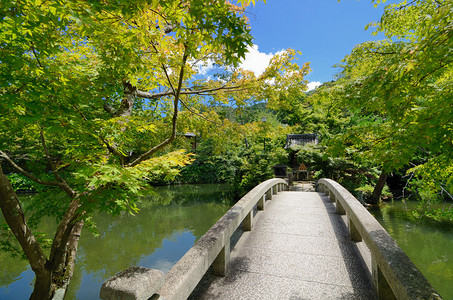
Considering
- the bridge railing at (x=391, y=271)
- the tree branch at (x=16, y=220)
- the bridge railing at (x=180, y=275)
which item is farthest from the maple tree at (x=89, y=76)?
the bridge railing at (x=391, y=271)

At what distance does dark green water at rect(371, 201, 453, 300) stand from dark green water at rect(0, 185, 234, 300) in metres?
9.22

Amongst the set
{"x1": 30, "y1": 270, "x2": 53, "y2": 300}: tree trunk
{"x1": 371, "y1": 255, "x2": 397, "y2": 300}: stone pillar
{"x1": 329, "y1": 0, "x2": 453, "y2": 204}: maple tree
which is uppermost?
{"x1": 329, "y1": 0, "x2": 453, "y2": 204}: maple tree

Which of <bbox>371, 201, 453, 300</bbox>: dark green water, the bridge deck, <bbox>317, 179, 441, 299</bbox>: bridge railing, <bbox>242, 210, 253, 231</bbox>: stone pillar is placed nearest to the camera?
<bbox>317, 179, 441, 299</bbox>: bridge railing

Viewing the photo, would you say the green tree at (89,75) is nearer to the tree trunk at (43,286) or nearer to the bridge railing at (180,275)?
the tree trunk at (43,286)

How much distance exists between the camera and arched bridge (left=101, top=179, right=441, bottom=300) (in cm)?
161

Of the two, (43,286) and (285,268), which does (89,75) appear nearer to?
(43,286)

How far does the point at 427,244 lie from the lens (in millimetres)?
9633

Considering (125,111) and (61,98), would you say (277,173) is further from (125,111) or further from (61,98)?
(61,98)

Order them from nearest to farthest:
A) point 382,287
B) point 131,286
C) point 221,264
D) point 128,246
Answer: point 131,286
point 382,287
point 221,264
point 128,246

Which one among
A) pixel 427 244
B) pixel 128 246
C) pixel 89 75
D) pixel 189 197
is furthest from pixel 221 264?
pixel 189 197

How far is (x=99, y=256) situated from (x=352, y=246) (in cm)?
994

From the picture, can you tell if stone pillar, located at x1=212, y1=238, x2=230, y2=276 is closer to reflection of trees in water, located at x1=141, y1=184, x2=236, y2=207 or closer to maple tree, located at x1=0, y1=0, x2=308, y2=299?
maple tree, located at x1=0, y1=0, x2=308, y2=299

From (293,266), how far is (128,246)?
978 centimetres

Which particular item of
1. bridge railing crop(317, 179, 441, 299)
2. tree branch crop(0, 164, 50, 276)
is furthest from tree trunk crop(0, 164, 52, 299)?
bridge railing crop(317, 179, 441, 299)
